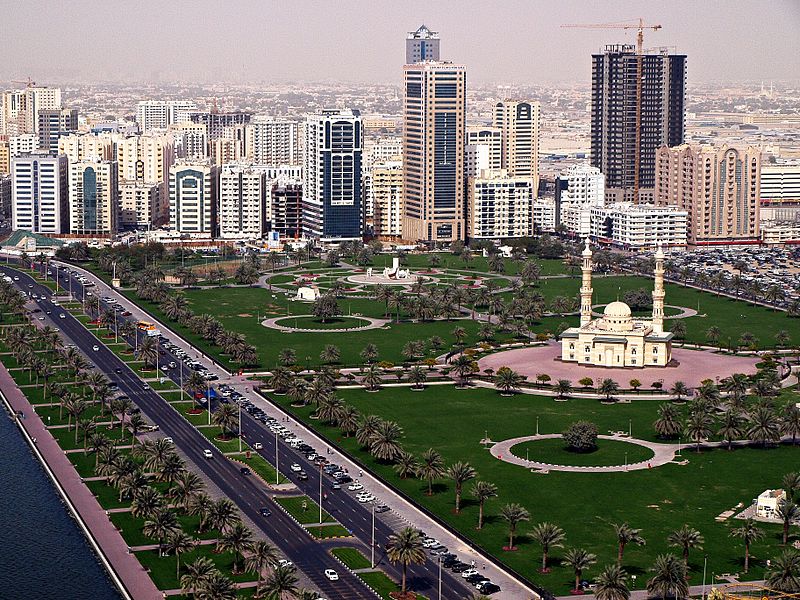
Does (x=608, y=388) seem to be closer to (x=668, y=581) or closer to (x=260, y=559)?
(x=668, y=581)

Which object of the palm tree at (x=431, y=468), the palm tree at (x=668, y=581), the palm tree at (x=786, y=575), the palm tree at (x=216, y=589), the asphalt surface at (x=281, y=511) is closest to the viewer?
the palm tree at (x=786, y=575)

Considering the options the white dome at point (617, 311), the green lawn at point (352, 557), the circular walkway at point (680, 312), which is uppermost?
the white dome at point (617, 311)

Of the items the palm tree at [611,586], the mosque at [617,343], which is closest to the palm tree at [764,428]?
the mosque at [617,343]

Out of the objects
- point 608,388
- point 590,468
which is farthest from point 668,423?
point 608,388

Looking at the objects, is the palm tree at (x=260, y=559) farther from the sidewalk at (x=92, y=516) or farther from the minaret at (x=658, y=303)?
the minaret at (x=658, y=303)

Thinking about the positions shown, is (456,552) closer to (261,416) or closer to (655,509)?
(655,509)

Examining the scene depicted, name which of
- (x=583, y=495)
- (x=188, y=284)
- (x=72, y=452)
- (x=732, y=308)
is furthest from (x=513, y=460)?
(x=188, y=284)

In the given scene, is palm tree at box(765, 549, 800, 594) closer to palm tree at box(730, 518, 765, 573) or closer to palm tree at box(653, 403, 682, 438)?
palm tree at box(730, 518, 765, 573)
